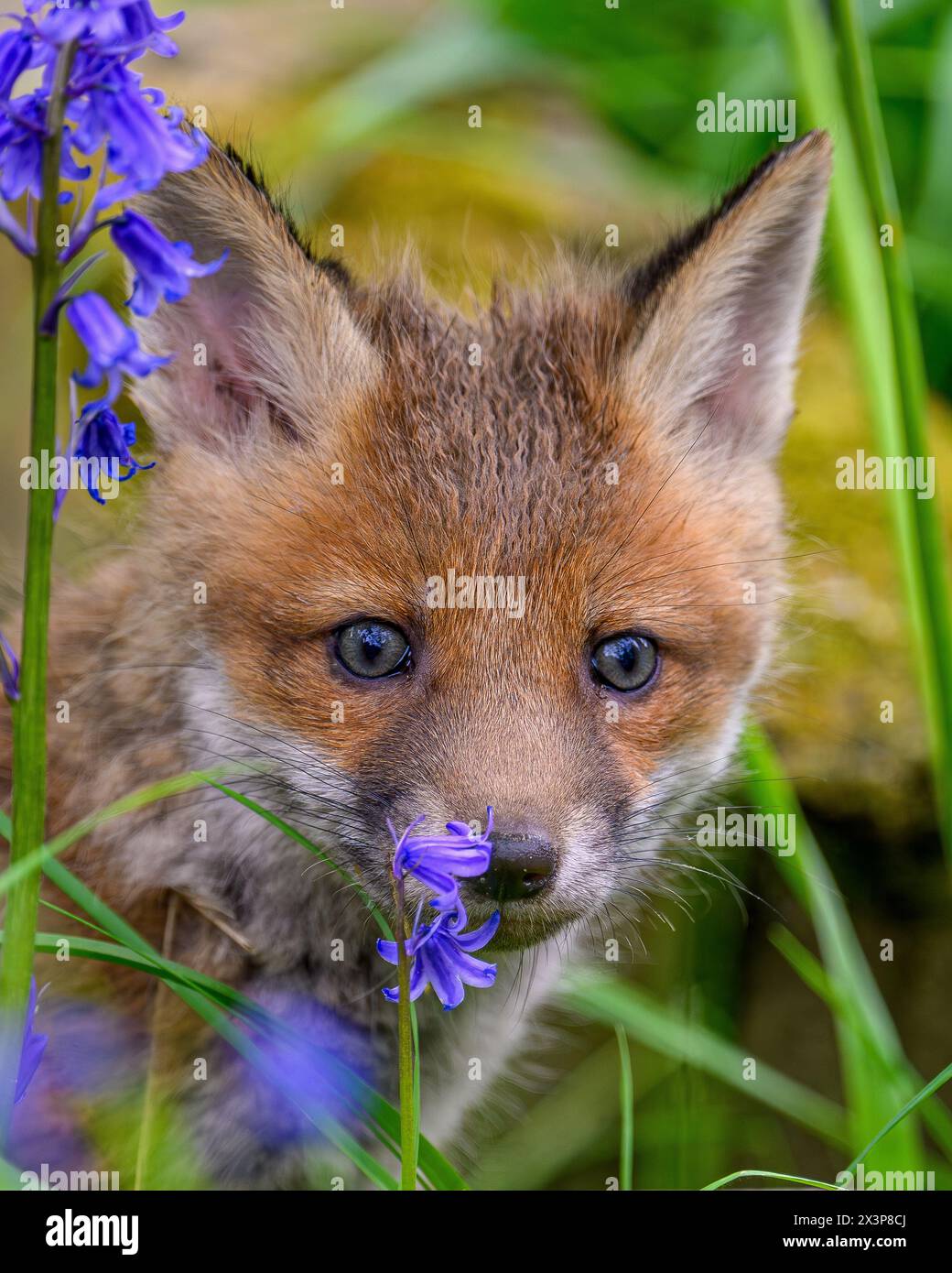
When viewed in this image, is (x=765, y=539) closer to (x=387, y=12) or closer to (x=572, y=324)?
(x=572, y=324)

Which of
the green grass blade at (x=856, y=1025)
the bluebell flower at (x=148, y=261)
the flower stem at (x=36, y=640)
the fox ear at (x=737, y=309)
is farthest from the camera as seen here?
the green grass blade at (x=856, y=1025)

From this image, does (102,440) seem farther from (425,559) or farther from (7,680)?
(425,559)

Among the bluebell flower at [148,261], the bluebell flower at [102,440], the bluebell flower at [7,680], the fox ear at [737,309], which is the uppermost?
the fox ear at [737,309]

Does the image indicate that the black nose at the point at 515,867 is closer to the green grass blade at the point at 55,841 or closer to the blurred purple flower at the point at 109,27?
the green grass blade at the point at 55,841

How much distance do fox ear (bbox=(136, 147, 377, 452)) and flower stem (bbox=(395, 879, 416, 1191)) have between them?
142 cm

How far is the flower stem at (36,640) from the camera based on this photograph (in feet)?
5.34

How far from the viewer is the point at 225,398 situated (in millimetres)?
3156

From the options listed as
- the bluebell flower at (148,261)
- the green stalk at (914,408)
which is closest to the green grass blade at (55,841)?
the bluebell flower at (148,261)

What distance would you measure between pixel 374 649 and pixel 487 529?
1.13ft

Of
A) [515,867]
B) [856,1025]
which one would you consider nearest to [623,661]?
[515,867]

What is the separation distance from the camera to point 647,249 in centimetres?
395

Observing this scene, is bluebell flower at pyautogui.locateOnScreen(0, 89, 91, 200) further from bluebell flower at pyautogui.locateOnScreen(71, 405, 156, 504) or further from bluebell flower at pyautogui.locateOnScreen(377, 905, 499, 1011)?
bluebell flower at pyautogui.locateOnScreen(377, 905, 499, 1011)

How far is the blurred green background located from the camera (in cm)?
446

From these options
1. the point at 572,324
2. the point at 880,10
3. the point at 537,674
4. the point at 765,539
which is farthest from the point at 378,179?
the point at 537,674
